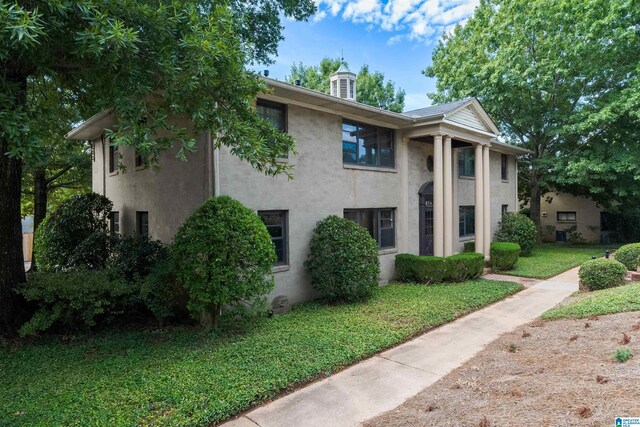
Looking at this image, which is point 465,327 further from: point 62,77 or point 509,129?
point 509,129

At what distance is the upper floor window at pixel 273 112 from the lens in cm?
884

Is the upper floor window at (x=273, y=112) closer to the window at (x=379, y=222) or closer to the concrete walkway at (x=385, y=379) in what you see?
the window at (x=379, y=222)

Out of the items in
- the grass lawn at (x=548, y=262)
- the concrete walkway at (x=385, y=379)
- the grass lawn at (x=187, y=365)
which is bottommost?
the concrete walkway at (x=385, y=379)

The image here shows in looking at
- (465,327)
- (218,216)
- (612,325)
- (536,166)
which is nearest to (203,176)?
(218,216)

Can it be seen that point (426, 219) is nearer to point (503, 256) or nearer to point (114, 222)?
point (503, 256)

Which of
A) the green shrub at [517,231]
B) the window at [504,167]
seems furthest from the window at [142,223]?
the window at [504,167]

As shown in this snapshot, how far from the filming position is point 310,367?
5.57 metres

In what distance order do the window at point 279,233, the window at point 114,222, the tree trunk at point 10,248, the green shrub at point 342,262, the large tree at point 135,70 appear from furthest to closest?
the window at point 114,222 < the window at point 279,233 < the green shrub at point 342,262 < the tree trunk at point 10,248 < the large tree at point 135,70

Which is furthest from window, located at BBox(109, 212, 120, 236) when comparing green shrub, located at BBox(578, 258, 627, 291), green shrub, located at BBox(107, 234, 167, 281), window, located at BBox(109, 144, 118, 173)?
green shrub, located at BBox(578, 258, 627, 291)

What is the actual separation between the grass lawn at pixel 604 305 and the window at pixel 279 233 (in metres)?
6.13

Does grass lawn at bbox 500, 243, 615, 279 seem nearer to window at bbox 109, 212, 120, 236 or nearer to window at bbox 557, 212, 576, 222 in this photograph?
window at bbox 557, 212, 576, 222

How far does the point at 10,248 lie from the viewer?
7098 millimetres

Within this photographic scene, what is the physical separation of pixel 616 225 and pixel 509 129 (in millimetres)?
11303

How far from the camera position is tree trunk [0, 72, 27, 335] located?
22.7 ft
